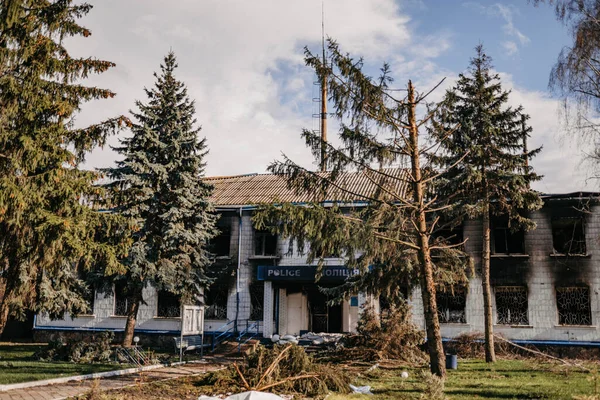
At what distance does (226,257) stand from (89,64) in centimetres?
1415

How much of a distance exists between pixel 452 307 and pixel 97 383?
17230 millimetres

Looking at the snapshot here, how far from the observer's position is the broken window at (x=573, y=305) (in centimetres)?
2184

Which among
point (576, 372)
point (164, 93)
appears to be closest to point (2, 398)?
point (164, 93)

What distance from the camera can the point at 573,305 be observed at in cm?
2208

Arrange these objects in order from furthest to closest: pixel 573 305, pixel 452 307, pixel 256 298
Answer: pixel 256 298 < pixel 452 307 < pixel 573 305

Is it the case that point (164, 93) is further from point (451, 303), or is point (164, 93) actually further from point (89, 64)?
point (451, 303)

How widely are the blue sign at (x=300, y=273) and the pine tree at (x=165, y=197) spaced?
2839mm

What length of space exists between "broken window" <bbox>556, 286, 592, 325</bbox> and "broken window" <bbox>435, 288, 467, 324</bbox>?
13.1 feet

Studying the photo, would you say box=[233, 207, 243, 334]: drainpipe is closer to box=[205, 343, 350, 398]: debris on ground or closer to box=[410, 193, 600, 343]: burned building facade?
box=[410, 193, 600, 343]: burned building facade

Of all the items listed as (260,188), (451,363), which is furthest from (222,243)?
(451,363)

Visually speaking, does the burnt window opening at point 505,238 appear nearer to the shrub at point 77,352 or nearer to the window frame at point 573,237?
the window frame at point 573,237

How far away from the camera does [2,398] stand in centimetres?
1134

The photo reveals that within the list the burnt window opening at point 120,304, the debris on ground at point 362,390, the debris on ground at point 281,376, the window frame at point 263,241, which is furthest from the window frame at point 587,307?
the burnt window opening at point 120,304

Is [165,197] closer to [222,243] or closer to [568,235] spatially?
[222,243]
